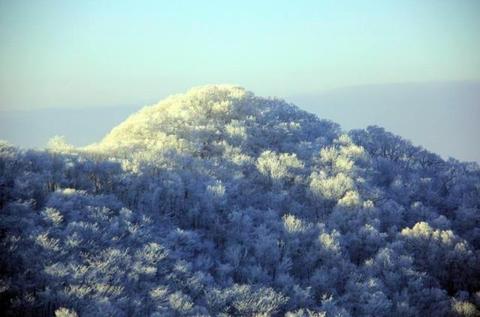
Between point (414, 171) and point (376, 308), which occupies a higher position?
point (414, 171)

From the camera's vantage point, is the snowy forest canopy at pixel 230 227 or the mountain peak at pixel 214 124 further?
the mountain peak at pixel 214 124

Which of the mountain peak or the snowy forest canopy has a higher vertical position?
the mountain peak

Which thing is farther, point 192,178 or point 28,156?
point 192,178

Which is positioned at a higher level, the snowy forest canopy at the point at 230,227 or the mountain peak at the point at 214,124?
the mountain peak at the point at 214,124

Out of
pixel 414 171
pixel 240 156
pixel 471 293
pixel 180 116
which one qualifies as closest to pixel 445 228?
pixel 471 293

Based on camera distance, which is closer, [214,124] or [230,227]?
[230,227]

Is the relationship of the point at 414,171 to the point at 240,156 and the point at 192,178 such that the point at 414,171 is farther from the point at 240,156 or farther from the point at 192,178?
the point at 192,178

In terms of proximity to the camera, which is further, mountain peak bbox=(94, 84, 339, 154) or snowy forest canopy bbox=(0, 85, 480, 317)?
mountain peak bbox=(94, 84, 339, 154)

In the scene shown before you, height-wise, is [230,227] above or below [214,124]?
below
